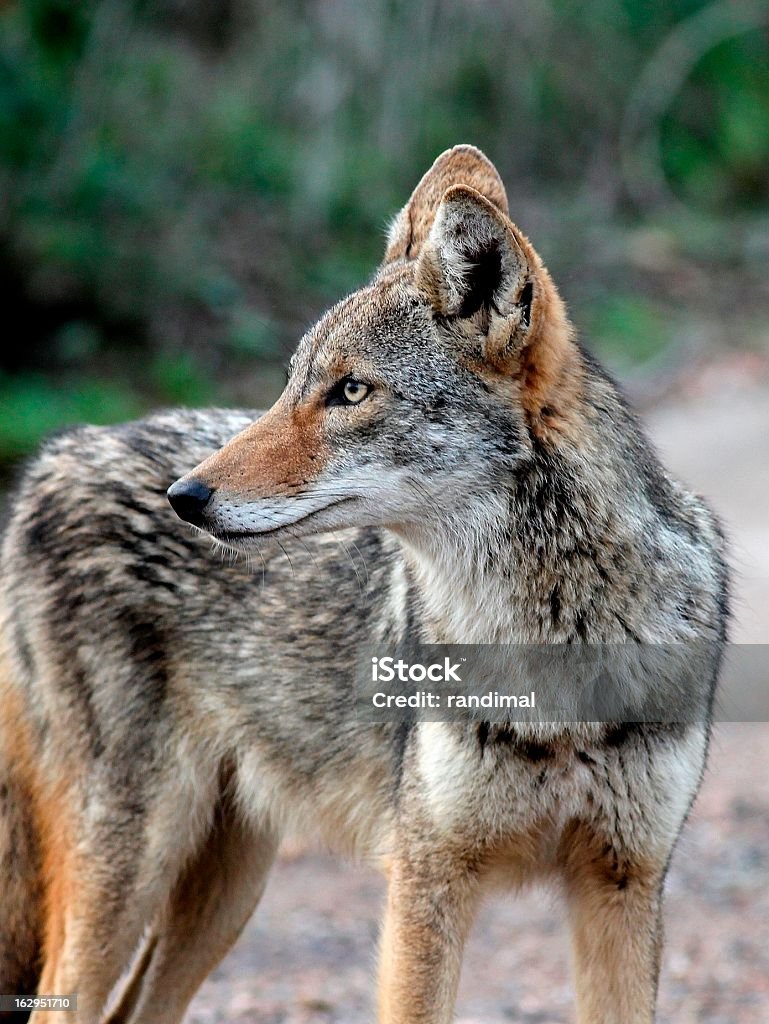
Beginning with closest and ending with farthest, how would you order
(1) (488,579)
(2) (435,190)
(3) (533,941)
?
(1) (488,579) → (2) (435,190) → (3) (533,941)

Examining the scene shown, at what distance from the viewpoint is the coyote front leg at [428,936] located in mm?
4180

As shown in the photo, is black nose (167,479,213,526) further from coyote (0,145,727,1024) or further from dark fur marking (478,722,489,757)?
dark fur marking (478,722,489,757)

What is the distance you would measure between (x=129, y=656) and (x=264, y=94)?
14.4 metres

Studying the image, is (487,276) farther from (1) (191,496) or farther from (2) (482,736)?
(2) (482,736)

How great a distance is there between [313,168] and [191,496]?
1437cm

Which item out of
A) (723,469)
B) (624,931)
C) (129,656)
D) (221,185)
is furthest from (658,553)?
(221,185)

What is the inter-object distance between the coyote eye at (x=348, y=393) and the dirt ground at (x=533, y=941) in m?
1.54

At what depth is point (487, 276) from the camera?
160 inches

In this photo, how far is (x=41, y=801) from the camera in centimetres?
502

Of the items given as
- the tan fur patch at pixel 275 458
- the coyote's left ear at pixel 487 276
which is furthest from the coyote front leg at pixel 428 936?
the coyote's left ear at pixel 487 276

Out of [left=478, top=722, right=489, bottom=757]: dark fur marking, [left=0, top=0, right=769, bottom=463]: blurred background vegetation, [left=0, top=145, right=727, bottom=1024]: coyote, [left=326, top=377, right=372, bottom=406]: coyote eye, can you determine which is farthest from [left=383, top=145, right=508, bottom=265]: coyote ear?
[left=0, top=0, right=769, bottom=463]: blurred background vegetation


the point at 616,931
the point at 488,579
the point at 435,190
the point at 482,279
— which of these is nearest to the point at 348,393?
the point at 482,279

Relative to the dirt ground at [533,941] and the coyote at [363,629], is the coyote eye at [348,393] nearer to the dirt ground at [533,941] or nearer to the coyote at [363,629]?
the coyote at [363,629]

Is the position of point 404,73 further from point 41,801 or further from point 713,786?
point 41,801
